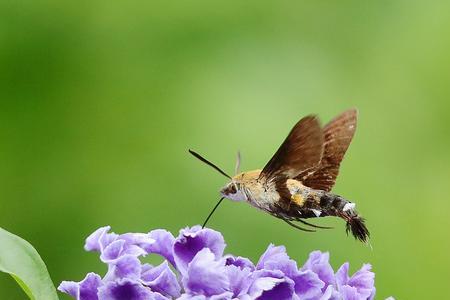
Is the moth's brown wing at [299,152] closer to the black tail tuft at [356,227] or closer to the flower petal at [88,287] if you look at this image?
the black tail tuft at [356,227]

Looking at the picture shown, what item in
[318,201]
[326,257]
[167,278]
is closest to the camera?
[167,278]

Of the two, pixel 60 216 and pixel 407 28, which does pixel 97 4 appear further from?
pixel 407 28

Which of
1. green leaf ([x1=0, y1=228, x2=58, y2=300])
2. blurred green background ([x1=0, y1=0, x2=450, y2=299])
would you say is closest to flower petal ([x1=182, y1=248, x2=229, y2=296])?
green leaf ([x1=0, y1=228, x2=58, y2=300])

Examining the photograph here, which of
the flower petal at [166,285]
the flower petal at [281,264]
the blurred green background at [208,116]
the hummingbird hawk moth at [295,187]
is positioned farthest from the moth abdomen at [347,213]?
the blurred green background at [208,116]

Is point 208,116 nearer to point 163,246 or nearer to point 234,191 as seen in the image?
point 234,191

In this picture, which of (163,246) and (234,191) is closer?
(163,246)

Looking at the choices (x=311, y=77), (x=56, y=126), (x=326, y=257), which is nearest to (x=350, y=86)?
(x=311, y=77)

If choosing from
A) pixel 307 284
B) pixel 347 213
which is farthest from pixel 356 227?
pixel 307 284

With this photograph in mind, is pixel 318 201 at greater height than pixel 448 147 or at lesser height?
greater
